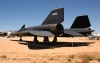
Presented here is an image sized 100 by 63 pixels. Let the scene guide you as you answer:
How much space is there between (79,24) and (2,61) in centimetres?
2038

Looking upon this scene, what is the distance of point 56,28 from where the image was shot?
23750 mm

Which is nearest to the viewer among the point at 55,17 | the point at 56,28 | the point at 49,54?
the point at 49,54

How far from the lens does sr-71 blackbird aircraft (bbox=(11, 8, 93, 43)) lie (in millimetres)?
23719

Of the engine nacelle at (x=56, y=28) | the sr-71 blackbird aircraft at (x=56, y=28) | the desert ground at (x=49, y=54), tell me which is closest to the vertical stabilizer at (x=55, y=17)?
the sr-71 blackbird aircraft at (x=56, y=28)

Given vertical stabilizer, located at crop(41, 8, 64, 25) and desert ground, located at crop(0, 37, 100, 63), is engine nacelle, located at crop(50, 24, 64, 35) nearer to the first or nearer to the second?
vertical stabilizer, located at crop(41, 8, 64, 25)

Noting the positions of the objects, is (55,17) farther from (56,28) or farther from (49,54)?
(49,54)

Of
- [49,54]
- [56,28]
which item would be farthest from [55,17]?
[49,54]

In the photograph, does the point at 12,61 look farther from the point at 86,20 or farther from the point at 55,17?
the point at 86,20

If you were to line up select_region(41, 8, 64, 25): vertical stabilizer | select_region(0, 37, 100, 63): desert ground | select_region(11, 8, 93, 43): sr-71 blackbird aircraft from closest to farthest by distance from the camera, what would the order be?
select_region(0, 37, 100, 63): desert ground
select_region(11, 8, 93, 43): sr-71 blackbird aircraft
select_region(41, 8, 64, 25): vertical stabilizer

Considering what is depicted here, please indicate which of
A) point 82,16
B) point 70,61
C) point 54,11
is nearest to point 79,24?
point 82,16

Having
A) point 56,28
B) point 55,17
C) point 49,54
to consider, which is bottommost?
point 49,54

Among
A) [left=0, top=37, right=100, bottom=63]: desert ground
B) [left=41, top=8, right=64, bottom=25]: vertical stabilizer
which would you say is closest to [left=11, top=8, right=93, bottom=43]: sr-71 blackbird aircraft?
[left=41, top=8, right=64, bottom=25]: vertical stabilizer

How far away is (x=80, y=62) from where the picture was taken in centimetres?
1170

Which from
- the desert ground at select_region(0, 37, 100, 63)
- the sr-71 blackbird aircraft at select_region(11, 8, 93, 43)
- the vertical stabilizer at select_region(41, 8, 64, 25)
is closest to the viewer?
the desert ground at select_region(0, 37, 100, 63)
